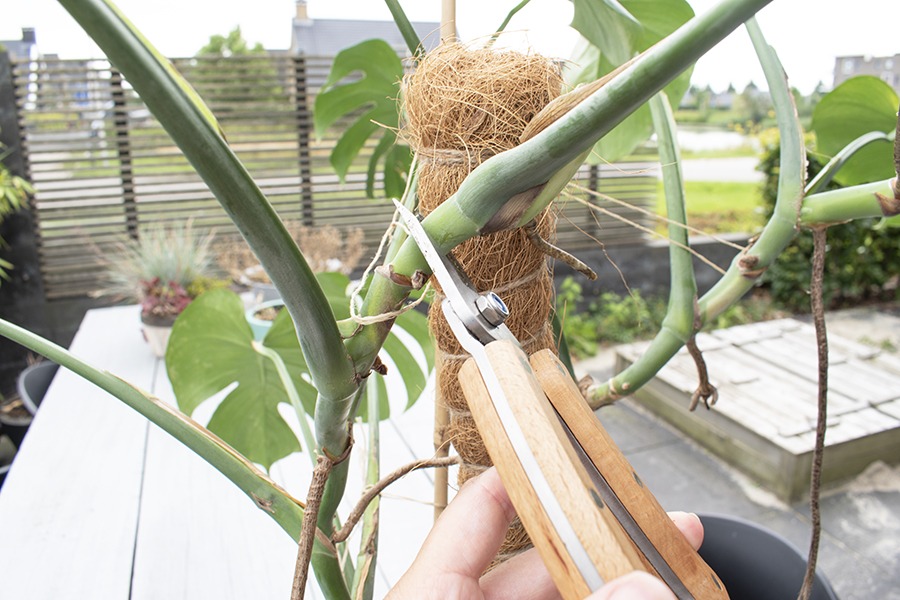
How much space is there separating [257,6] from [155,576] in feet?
15.7

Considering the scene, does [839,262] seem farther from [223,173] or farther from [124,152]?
[223,173]

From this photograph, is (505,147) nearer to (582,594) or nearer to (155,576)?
(582,594)

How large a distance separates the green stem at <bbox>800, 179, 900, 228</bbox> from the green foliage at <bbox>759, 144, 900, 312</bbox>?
12.0 feet

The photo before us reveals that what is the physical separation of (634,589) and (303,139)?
342cm

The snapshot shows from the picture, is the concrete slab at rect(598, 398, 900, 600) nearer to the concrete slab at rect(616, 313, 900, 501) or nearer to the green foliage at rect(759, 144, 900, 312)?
the concrete slab at rect(616, 313, 900, 501)

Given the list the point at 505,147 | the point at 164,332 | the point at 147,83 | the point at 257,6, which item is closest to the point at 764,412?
the point at 164,332

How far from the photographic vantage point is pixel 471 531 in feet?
1.18

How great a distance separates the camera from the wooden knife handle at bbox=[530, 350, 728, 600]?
30cm

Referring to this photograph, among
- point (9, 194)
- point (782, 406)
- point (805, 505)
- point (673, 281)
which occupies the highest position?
point (673, 281)

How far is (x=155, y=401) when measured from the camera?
42 cm

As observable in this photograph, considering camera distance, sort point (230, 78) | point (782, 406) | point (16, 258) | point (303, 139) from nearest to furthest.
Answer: point (782, 406)
point (16, 258)
point (230, 78)
point (303, 139)

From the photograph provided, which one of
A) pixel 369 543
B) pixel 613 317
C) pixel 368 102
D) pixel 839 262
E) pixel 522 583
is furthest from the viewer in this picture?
pixel 839 262

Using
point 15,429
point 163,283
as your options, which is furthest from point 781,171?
point 15,429

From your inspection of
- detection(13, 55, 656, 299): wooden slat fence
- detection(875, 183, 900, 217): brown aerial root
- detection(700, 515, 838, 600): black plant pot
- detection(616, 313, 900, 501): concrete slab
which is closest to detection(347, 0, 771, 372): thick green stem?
detection(875, 183, 900, 217): brown aerial root
